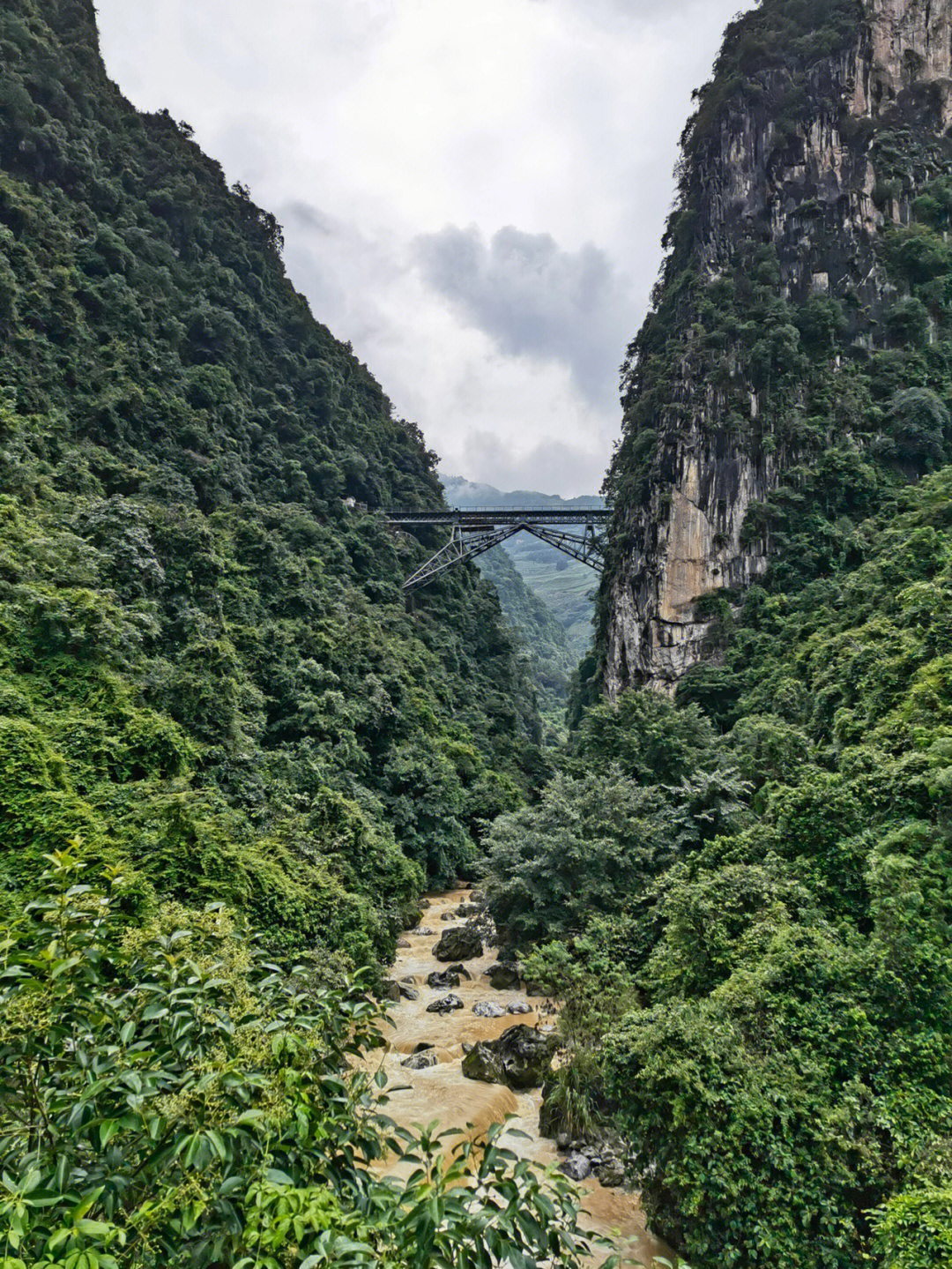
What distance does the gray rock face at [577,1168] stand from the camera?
7761 millimetres

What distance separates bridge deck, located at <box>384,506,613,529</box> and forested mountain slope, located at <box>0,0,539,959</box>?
1.91m

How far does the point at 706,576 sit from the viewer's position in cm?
Result: 2916

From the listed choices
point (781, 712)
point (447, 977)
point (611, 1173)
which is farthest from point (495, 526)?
point (611, 1173)

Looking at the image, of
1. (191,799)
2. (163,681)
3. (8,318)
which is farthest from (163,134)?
(191,799)

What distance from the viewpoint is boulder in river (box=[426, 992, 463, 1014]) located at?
41.6ft

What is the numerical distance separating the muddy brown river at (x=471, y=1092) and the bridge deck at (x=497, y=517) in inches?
1113

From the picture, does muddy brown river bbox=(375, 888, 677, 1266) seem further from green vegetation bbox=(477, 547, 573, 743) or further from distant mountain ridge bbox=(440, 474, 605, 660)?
distant mountain ridge bbox=(440, 474, 605, 660)

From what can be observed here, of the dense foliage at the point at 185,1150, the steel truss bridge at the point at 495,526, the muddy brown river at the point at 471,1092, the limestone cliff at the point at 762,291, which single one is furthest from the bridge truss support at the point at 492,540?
the dense foliage at the point at 185,1150

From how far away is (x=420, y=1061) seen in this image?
417 inches

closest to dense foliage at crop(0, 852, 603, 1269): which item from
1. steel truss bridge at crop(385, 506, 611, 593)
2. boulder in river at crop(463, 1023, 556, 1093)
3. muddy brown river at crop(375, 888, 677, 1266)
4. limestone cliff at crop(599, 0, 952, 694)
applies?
muddy brown river at crop(375, 888, 677, 1266)

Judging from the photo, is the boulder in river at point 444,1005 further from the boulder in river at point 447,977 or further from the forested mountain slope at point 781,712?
the forested mountain slope at point 781,712

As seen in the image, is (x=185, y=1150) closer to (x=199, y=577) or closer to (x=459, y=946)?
(x=459, y=946)

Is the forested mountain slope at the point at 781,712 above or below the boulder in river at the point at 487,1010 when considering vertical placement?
above

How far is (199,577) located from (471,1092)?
14.8 m
